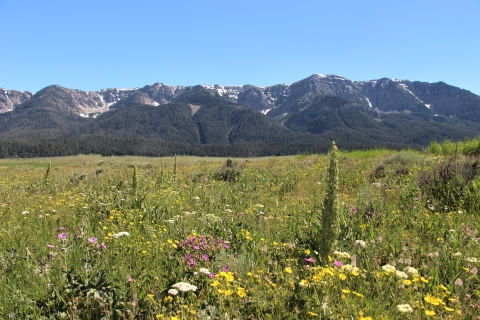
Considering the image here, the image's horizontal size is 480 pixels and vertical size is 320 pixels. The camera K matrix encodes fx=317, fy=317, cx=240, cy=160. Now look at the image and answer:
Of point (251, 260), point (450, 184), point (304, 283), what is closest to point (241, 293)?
point (304, 283)

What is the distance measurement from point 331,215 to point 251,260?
3.94 feet

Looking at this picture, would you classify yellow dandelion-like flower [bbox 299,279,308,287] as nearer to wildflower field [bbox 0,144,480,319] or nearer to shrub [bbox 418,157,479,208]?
wildflower field [bbox 0,144,480,319]

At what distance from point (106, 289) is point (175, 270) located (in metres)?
0.77

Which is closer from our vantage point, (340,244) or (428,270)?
(428,270)

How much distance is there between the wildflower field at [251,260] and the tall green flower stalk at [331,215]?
0.01m

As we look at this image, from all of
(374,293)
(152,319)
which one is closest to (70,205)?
(152,319)

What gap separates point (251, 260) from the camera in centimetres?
420

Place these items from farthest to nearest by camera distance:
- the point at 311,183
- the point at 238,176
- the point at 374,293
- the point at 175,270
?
the point at 238,176 → the point at 311,183 → the point at 175,270 → the point at 374,293

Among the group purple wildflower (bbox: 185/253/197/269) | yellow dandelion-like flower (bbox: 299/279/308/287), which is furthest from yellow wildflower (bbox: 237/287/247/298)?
purple wildflower (bbox: 185/253/197/269)

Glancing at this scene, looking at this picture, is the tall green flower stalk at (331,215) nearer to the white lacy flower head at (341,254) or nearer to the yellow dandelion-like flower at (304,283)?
the white lacy flower head at (341,254)

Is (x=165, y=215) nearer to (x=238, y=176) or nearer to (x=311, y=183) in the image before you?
(x=311, y=183)

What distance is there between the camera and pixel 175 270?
367 cm

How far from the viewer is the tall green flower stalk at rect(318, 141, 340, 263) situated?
396cm

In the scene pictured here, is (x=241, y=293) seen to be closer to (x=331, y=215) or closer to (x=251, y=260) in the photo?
(x=251, y=260)
